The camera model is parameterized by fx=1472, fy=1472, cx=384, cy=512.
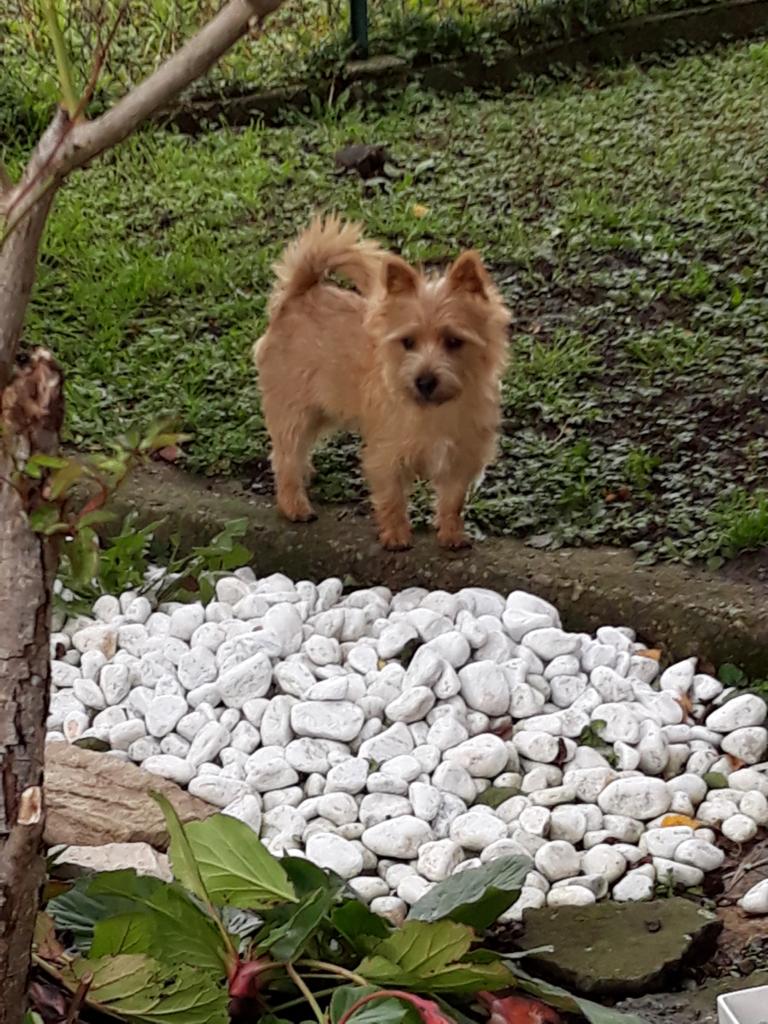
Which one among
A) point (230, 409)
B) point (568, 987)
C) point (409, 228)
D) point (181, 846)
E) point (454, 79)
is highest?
point (454, 79)

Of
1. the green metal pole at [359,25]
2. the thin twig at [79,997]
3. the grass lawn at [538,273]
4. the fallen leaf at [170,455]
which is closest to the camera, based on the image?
the thin twig at [79,997]

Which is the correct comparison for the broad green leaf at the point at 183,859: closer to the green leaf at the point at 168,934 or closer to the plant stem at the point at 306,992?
the green leaf at the point at 168,934

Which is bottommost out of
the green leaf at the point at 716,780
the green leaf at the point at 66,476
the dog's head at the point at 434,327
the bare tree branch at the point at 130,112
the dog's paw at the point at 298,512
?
the green leaf at the point at 716,780

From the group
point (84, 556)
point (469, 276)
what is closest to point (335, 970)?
point (84, 556)

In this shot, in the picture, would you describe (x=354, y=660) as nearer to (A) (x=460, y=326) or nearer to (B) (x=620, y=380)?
(A) (x=460, y=326)

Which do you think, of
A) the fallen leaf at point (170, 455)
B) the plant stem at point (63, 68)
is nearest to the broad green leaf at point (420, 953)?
the plant stem at point (63, 68)

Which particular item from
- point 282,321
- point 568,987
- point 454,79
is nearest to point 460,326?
point 282,321

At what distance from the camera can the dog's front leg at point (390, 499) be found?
14.2 ft

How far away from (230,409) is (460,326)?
4.42 feet

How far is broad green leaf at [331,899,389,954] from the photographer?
8.21ft

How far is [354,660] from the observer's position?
3857 mm

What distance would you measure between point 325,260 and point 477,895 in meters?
2.43

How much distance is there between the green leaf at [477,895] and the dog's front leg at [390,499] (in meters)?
1.73

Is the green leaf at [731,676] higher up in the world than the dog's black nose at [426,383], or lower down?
lower down
